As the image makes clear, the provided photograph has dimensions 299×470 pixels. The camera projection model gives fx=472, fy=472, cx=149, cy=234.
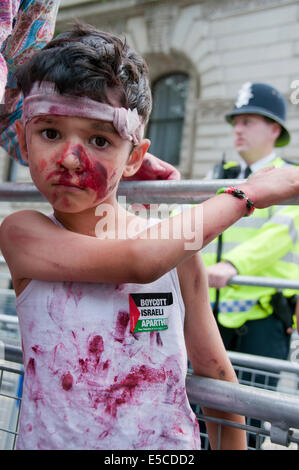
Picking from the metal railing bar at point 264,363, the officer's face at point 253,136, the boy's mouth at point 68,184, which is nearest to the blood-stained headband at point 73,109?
the boy's mouth at point 68,184

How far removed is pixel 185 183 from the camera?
1.30 metres

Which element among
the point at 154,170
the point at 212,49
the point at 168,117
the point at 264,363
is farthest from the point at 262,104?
the point at 168,117

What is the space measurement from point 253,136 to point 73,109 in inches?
93.7

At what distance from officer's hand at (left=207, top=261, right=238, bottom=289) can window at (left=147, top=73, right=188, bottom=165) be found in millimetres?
8391

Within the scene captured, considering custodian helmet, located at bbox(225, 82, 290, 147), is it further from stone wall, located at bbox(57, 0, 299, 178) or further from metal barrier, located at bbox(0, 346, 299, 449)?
stone wall, located at bbox(57, 0, 299, 178)

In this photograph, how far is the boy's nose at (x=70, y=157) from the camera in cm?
108

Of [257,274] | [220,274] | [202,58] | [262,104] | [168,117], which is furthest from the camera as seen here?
[168,117]

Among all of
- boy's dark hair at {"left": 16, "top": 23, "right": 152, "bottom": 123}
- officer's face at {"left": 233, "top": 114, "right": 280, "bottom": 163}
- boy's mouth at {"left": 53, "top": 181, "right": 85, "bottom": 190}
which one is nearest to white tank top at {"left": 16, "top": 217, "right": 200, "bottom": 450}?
boy's mouth at {"left": 53, "top": 181, "right": 85, "bottom": 190}

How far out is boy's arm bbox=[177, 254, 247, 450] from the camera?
125cm

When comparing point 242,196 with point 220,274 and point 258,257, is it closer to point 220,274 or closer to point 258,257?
point 220,274

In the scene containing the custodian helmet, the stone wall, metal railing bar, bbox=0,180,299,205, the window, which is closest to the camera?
metal railing bar, bbox=0,180,299,205

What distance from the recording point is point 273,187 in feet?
3.62

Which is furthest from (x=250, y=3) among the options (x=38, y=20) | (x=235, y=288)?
(x=38, y=20)

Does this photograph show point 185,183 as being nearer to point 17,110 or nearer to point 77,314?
point 77,314
